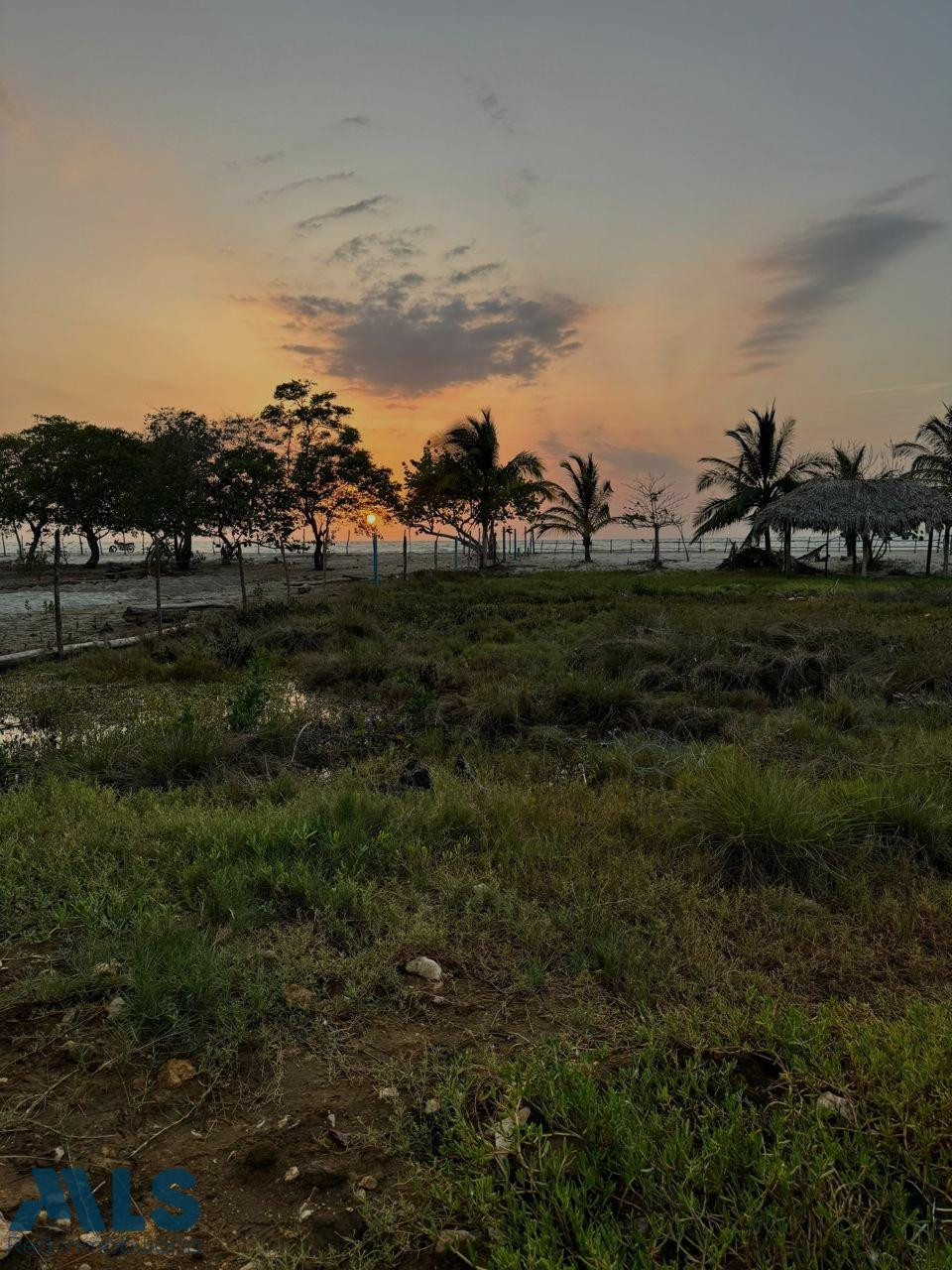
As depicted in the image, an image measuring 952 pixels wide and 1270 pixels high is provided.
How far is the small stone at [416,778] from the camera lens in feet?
16.5

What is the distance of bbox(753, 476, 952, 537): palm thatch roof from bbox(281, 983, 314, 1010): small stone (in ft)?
91.1

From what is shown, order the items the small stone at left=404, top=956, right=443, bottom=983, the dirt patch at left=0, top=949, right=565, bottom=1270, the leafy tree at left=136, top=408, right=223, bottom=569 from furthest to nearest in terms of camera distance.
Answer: the leafy tree at left=136, top=408, right=223, bottom=569, the small stone at left=404, top=956, right=443, bottom=983, the dirt patch at left=0, top=949, right=565, bottom=1270

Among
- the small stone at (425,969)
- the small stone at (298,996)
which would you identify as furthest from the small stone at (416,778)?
the small stone at (298,996)

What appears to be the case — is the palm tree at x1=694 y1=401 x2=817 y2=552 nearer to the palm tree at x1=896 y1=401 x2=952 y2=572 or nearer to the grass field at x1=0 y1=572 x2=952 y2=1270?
the palm tree at x1=896 y1=401 x2=952 y2=572

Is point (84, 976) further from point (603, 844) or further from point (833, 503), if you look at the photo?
point (833, 503)

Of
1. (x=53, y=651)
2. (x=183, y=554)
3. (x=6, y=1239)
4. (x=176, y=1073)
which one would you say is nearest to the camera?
(x=6, y=1239)

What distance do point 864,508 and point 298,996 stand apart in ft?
94.1

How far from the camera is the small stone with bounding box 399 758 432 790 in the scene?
5016mm

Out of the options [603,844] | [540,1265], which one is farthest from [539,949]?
[540,1265]

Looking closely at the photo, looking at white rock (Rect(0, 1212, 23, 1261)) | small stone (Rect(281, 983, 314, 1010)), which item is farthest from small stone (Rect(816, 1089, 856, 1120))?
white rock (Rect(0, 1212, 23, 1261))

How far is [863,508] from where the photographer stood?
85.4ft

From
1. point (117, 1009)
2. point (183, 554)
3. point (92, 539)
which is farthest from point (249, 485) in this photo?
point (117, 1009)

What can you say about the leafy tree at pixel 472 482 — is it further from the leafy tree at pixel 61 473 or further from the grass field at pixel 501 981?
the grass field at pixel 501 981

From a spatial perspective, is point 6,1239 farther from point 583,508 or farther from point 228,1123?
point 583,508
